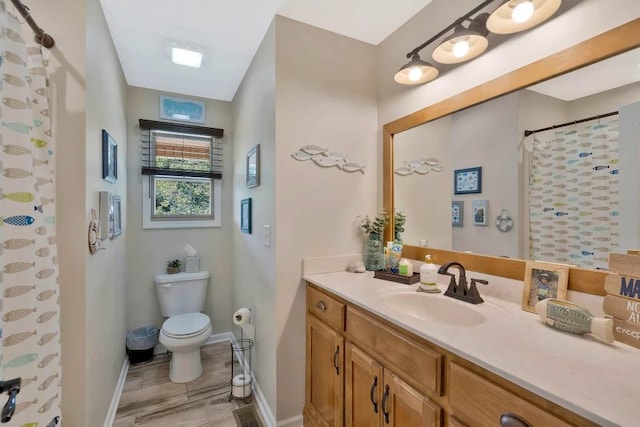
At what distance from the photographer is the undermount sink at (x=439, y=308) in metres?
1.16

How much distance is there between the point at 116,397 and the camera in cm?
196

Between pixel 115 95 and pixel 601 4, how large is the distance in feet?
8.54

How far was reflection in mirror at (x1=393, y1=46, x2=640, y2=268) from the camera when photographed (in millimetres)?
965

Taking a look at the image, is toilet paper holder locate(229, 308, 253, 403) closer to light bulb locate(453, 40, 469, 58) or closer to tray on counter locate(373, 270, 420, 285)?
tray on counter locate(373, 270, 420, 285)

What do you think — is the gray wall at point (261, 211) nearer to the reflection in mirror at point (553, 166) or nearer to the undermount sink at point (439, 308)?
the undermount sink at point (439, 308)

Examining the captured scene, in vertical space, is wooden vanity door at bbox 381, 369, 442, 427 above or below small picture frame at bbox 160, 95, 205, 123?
below

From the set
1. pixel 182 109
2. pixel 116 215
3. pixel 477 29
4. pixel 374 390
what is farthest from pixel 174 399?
pixel 477 29

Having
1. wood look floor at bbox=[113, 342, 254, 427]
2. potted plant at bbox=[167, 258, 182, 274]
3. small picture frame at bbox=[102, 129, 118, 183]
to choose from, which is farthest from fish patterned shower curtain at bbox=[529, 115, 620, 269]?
potted plant at bbox=[167, 258, 182, 274]

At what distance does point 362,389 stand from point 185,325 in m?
1.58

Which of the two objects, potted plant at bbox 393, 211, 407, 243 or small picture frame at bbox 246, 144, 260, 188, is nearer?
potted plant at bbox 393, 211, 407, 243

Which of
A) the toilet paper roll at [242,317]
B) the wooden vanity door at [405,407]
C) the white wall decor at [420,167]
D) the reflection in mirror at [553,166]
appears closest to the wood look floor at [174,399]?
the toilet paper roll at [242,317]

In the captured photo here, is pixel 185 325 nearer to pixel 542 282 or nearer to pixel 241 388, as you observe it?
pixel 241 388

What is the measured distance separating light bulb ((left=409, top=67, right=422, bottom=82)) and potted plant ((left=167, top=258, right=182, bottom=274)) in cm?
250

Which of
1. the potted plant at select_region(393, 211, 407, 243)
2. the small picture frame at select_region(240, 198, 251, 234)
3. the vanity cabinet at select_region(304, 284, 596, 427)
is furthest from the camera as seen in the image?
the small picture frame at select_region(240, 198, 251, 234)
